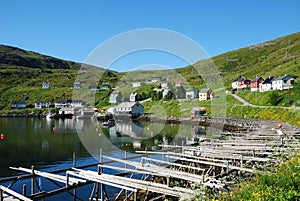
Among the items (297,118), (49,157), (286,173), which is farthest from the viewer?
(297,118)

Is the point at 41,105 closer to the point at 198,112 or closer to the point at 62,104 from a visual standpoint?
the point at 62,104

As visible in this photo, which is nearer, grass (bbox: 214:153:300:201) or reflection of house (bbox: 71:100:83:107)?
grass (bbox: 214:153:300:201)

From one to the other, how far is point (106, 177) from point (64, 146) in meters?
35.7

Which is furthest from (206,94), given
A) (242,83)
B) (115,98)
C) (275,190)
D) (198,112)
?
(275,190)

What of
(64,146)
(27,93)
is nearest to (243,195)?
(64,146)

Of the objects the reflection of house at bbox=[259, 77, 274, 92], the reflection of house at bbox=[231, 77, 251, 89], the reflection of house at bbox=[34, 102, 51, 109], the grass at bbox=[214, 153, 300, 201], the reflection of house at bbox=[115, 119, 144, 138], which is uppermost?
the reflection of house at bbox=[231, 77, 251, 89]

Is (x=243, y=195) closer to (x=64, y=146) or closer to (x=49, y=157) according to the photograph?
(x=49, y=157)

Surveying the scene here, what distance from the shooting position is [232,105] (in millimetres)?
93812

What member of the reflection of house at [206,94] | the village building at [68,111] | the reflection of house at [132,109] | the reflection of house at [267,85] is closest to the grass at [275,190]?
the reflection of house at [267,85]

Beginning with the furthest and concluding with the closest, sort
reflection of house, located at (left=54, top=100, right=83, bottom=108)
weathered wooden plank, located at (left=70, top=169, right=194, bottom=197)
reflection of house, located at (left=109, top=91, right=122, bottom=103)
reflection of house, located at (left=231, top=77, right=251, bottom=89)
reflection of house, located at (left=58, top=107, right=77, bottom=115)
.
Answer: reflection of house, located at (left=54, top=100, right=83, bottom=108) < reflection of house, located at (left=109, top=91, right=122, bottom=103) < reflection of house, located at (left=58, top=107, right=77, bottom=115) < reflection of house, located at (left=231, top=77, right=251, bottom=89) < weathered wooden plank, located at (left=70, top=169, right=194, bottom=197)

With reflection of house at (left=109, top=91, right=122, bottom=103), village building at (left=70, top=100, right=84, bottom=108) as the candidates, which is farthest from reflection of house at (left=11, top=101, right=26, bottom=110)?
reflection of house at (left=109, top=91, right=122, bottom=103)

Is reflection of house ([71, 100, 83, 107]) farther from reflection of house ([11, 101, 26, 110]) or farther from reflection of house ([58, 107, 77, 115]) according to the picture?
reflection of house ([11, 101, 26, 110])

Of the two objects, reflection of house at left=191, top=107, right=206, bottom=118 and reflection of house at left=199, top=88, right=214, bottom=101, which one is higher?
reflection of house at left=199, top=88, right=214, bottom=101

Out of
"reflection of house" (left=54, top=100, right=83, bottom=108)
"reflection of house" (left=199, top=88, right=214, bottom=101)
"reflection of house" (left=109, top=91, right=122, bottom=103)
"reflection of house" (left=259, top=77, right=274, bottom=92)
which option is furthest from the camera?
"reflection of house" (left=54, top=100, right=83, bottom=108)
